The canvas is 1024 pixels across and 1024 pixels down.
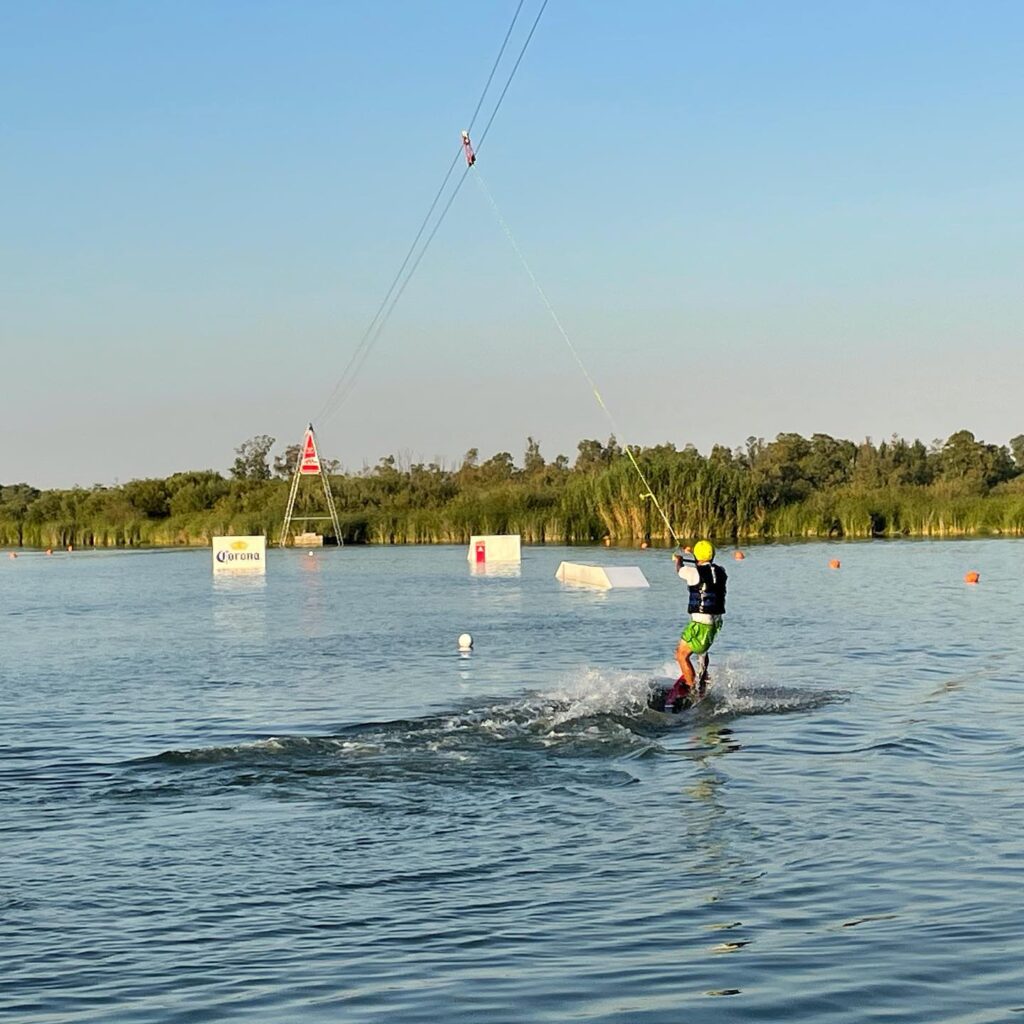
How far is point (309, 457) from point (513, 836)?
61961mm

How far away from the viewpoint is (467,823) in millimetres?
10844

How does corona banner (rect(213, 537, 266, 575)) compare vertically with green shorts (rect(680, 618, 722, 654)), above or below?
above

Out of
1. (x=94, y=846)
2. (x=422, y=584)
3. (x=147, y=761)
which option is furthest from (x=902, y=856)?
(x=422, y=584)

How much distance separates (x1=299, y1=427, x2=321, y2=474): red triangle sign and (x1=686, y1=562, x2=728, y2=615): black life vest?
54052 mm

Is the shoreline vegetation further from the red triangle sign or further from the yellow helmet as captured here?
the yellow helmet

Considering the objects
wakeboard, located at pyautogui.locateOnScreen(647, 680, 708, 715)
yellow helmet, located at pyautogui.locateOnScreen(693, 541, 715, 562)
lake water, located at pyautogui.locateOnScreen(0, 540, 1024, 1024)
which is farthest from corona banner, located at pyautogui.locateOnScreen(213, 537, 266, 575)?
wakeboard, located at pyautogui.locateOnScreen(647, 680, 708, 715)

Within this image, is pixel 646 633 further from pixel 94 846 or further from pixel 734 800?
pixel 94 846

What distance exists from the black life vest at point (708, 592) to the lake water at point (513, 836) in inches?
42.4

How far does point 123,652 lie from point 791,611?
13.6m

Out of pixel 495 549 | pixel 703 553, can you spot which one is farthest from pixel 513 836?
pixel 495 549

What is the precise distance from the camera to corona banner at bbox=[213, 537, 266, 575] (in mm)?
53250

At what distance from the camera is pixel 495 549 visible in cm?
5481

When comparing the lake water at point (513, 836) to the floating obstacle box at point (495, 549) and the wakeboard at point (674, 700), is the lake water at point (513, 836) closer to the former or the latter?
the wakeboard at point (674, 700)

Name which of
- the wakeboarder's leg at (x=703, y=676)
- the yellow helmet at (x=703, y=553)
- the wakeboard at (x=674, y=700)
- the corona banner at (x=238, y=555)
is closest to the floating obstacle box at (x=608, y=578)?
the corona banner at (x=238, y=555)
